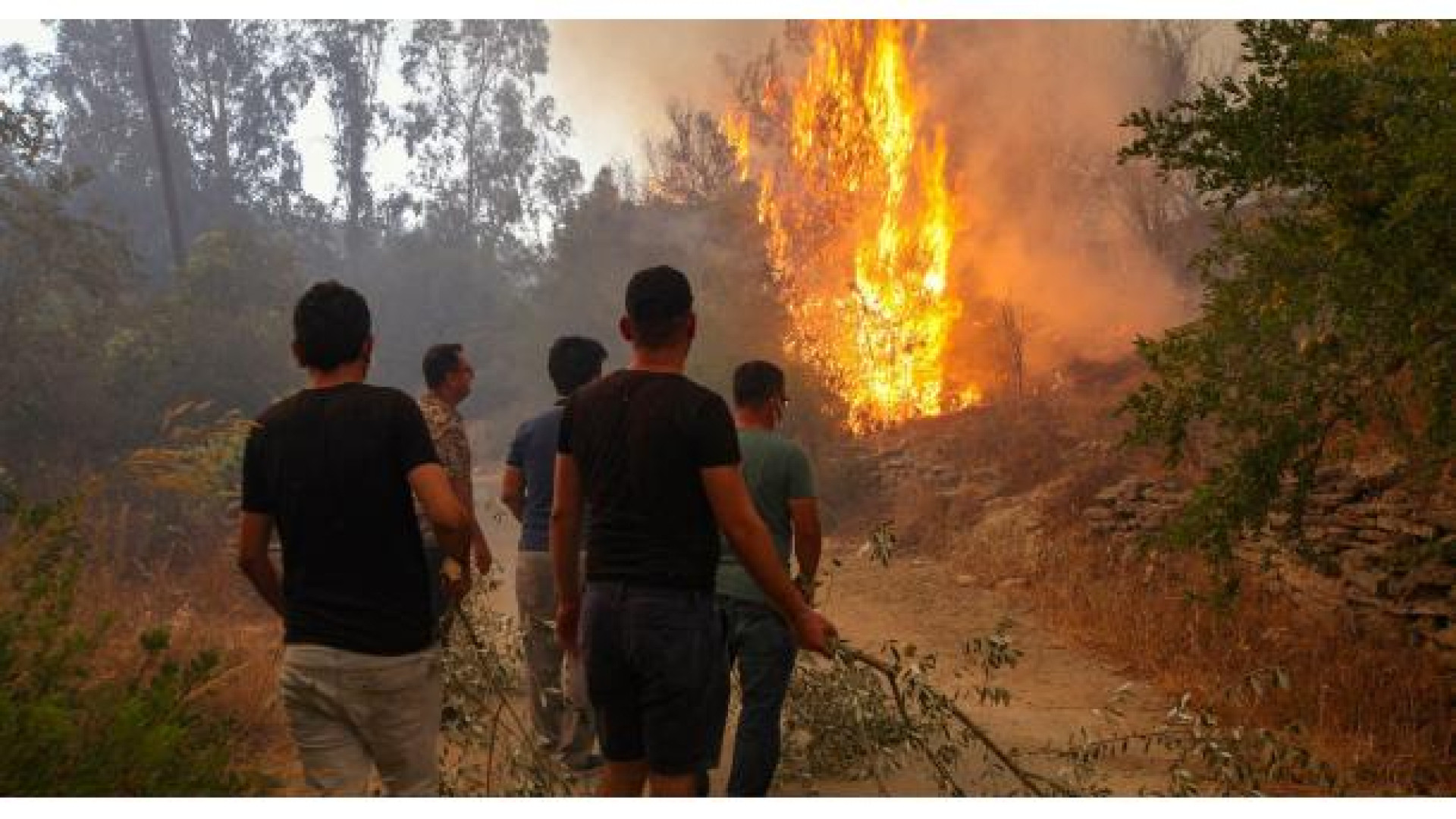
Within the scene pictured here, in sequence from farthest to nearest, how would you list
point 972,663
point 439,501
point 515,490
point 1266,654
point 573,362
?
point 972,663
point 1266,654
point 515,490
point 573,362
point 439,501

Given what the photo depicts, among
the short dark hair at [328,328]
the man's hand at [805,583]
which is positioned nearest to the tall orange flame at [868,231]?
the man's hand at [805,583]

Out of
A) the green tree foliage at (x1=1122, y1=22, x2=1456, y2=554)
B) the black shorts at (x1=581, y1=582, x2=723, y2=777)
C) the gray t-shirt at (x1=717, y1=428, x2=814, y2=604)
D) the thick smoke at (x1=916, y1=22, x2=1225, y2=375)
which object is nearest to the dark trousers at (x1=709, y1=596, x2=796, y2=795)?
the gray t-shirt at (x1=717, y1=428, x2=814, y2=604)

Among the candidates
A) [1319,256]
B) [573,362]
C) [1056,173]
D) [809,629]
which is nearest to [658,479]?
[809,629]

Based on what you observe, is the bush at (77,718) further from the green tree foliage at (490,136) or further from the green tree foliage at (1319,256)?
the green tree foliage at (490,136)

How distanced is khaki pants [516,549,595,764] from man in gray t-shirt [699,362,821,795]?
1.34 metres

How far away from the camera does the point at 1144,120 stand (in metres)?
5.88

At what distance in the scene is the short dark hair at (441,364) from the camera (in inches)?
255

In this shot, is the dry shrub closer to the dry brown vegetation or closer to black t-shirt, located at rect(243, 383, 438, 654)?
the dry brown vegetation

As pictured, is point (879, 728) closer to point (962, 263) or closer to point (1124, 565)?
point (1124, 565)

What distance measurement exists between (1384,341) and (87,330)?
715 inches

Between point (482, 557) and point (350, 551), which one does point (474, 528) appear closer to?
point (482, 557)

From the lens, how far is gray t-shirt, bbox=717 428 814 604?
16.4 feet

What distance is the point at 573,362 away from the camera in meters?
6.24

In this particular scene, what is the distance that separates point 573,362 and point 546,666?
1566 millimetres
